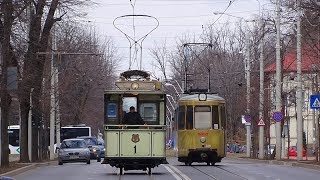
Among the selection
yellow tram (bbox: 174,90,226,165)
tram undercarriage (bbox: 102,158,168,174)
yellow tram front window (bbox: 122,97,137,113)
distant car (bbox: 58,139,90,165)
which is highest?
yellow tram front window (bbox: 122,97,137,113)

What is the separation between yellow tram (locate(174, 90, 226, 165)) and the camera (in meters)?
39.8

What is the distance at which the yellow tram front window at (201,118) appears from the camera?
1574 inches

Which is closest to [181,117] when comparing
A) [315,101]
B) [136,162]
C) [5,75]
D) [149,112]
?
[315,101]

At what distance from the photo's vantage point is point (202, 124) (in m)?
40.1

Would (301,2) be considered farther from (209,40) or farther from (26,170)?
(209,40)

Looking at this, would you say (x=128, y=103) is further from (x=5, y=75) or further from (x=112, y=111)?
(x=5, y=75)

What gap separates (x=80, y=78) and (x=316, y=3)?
1781 inches

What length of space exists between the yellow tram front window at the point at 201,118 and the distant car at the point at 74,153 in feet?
34.7

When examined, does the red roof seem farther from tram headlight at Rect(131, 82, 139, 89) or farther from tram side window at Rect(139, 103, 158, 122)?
tram headlight at Rect(131, 82, 139, 89)

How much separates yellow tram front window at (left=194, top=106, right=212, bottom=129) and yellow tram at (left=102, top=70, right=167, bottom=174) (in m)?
8.24

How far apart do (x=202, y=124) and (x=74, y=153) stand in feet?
37.1

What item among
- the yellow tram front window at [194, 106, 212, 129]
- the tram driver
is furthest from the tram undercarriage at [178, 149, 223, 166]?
the tram driver

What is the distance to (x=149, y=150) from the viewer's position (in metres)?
29.7

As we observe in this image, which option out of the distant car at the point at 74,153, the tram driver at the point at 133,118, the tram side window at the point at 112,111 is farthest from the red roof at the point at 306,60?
the distant car at the point at 74,153
